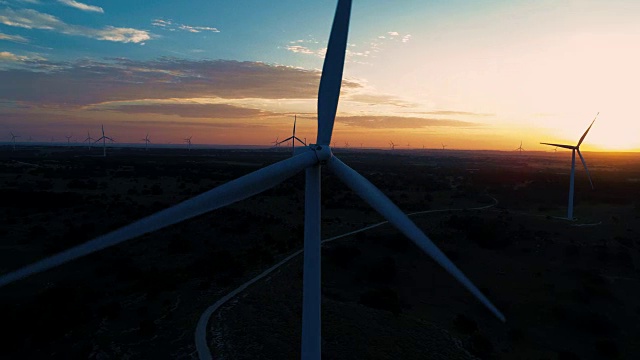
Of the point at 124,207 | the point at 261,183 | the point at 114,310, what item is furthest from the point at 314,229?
the point at 124,207

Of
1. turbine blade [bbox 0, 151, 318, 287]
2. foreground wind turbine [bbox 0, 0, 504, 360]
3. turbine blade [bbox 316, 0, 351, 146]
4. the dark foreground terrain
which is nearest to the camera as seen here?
turbine blade [bbox 0, 151, 318, 287]

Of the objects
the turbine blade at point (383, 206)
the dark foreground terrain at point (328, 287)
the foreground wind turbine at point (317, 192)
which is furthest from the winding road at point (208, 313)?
the turbine blade at point (383, 206)

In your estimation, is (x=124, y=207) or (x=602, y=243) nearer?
(x=602, y=243)

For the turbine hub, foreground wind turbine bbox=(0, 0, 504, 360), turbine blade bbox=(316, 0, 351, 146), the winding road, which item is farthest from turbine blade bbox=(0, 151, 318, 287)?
the winding road

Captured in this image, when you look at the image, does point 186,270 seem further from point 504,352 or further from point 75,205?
point 75,205

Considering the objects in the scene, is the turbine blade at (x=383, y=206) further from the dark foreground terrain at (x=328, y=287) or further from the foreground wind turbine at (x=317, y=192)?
the dark foreground terrain at (x=328, y=287)

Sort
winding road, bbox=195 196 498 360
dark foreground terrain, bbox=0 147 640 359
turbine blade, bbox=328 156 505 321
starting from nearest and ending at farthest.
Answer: turbine blade, bbox=328 156 505 321 → winding road, bbox=195 196 498 360 → dark foreground terrain, bbox=0 147 640 359

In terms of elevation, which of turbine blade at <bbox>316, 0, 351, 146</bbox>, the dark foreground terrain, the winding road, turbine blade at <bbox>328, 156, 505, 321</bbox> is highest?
turbine blade at <bbox>316, 0, 351, 146</bbox>

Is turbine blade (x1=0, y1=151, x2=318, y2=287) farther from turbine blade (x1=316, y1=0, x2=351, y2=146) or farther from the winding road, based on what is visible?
the winding road
